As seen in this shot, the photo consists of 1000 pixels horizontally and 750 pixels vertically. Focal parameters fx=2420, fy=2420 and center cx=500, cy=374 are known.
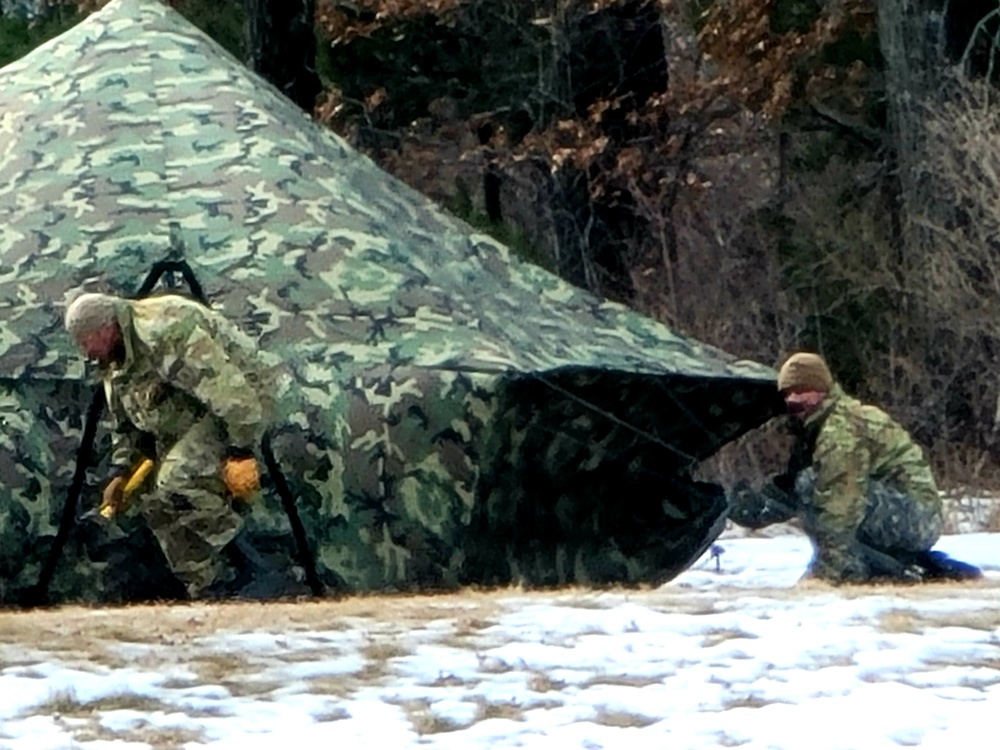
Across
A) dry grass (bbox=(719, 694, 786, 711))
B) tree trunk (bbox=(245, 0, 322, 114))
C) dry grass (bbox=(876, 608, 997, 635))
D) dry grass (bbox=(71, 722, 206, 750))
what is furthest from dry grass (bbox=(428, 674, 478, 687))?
tree trunk (bbox=(245, 0, 322, 114))

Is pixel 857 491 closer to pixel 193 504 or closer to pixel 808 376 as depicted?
pixel 808 376

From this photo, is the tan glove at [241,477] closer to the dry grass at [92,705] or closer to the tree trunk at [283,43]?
the dry grass at [92,705]

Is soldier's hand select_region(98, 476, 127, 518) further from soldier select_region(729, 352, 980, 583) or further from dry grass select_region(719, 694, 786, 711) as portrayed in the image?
dry grass select_region(719, 694, 786, 711)

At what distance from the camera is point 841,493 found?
1018cm

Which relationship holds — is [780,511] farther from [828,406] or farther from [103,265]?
[103,265]

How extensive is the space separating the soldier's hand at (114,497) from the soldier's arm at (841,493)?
2.91m

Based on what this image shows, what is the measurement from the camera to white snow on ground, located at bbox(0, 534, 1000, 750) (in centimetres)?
630

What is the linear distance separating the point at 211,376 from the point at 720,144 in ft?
47.3

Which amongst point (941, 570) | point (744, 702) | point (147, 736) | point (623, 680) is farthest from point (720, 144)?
point (147, 736)

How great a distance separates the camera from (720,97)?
21672 mm

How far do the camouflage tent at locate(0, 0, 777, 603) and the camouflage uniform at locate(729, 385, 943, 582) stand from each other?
0.66 m

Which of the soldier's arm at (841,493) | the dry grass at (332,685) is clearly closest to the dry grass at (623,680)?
the dry grass at (332,685)

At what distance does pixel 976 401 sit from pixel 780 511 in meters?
10.4

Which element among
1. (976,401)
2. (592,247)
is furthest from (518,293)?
(592,247)
